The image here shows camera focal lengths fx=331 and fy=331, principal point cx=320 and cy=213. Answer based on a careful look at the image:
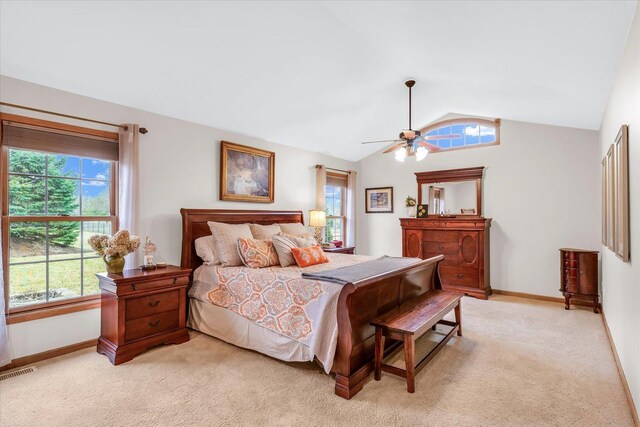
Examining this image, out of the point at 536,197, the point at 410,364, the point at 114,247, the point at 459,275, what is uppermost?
the point at 536,197

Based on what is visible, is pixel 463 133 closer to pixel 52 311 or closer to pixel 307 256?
pixel 307 256

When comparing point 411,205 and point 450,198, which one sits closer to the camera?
point 450,198

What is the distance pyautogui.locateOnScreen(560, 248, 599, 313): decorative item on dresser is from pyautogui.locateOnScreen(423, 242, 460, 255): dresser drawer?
4.60 ft

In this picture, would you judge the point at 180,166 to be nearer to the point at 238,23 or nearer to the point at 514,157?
the point at 238,23

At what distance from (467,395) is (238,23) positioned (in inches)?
132

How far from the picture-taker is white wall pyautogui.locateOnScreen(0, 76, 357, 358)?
285 centimetres

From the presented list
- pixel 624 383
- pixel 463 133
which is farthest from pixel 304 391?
pixel 463 133

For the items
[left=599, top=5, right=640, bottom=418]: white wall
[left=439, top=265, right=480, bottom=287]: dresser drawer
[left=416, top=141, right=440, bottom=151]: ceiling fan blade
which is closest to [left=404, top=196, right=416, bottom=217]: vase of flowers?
[left=416, top=141, right=440, bottom=151]: ceiling fan blade

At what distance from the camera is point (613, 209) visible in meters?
2.86

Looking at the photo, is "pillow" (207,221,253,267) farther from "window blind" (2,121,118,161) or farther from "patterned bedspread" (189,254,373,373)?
"window blind" (2,121,118,161)

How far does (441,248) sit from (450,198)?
914mm

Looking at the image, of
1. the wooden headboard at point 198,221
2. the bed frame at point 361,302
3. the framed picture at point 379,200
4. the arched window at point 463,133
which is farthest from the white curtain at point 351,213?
the bed frame at point 361,302

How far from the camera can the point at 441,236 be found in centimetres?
540

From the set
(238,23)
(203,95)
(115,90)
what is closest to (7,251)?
(115,90)
